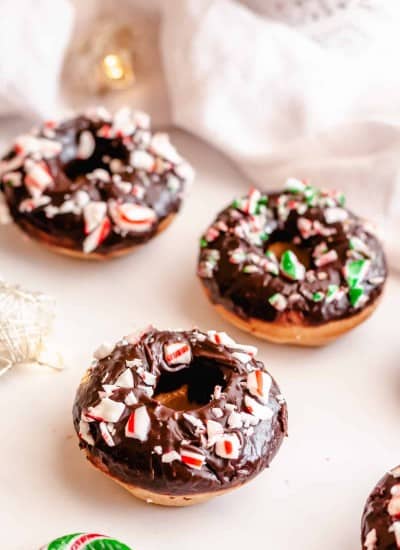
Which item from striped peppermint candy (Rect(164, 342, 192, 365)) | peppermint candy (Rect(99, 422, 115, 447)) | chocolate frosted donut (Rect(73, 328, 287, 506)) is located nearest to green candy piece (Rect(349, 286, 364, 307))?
chocolate frosted donut (Rect(73, 328, 287, 506))

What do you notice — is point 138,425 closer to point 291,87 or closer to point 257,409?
point 257,409

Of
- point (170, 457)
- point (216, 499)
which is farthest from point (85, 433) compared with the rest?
point (216, 499)

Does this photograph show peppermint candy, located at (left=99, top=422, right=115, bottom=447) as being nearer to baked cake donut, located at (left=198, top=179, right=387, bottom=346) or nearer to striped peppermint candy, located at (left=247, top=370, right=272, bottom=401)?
striped peppermint candy, located at (left=247, top=370, right=272, bottom=401)

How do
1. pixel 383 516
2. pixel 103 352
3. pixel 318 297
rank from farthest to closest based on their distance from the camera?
pixel 318 297
pixel 103 352
pixel 383 516

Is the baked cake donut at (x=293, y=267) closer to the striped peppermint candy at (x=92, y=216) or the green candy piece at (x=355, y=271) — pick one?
the green candy piece at (x=355, y=271)

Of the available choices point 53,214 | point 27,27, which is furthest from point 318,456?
point 27,27

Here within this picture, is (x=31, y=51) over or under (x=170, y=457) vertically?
over
